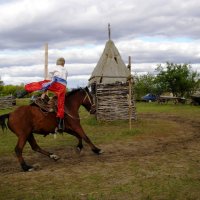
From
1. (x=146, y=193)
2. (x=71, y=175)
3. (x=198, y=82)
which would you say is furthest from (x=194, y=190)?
(x=198, y=82)

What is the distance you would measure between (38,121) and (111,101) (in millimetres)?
9622

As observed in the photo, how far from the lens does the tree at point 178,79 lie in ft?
119

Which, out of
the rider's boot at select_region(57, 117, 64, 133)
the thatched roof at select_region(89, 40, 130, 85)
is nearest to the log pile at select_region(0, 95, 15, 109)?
the thatched roof at select_region(89, 40, 130, 85)

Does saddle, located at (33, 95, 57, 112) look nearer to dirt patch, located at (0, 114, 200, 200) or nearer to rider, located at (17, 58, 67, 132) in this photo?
rider, located at (17, 58, 67, 132)

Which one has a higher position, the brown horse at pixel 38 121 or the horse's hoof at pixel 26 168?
the brown horse at pixel 38 121

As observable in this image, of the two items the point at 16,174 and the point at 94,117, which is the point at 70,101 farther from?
the point at 94,117

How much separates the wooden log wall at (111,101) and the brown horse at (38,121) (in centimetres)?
793

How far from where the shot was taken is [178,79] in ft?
119

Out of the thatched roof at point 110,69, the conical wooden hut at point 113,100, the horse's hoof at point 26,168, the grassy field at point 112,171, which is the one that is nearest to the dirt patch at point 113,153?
the grassy field at point 112,171

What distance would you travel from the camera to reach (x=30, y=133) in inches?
380

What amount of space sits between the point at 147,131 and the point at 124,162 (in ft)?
20.0

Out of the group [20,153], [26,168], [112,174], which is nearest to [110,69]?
[20,153]

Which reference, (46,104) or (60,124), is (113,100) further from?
(46,104)

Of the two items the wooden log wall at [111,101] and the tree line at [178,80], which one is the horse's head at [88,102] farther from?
the tree line at [178,80]
